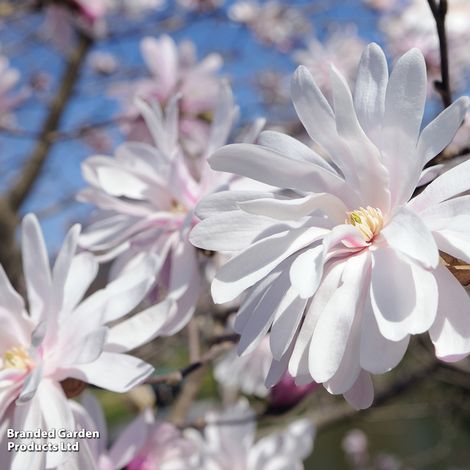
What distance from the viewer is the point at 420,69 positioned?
16.8 inches

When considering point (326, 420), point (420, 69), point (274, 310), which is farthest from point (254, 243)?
point (326, 420)

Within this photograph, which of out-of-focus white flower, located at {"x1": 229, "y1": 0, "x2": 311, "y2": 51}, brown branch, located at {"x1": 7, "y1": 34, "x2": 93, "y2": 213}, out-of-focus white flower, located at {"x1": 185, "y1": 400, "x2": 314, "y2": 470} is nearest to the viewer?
out-of-focus white flower, located at {"x1": 185, "y1": 400, "x2": 314, "y2": 470}

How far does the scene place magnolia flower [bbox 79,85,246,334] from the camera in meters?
0.65

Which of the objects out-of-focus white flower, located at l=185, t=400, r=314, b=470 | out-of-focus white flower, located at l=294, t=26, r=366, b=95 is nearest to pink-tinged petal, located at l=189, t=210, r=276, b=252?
out-of-focus white flower, located at l=185, t=400, r=314, b=470

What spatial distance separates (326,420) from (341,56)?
1339 millimetres

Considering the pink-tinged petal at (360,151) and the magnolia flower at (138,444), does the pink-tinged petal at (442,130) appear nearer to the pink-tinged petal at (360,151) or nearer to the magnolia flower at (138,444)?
the pink-tinged petal at (360,151)

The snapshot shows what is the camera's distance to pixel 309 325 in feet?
1.43

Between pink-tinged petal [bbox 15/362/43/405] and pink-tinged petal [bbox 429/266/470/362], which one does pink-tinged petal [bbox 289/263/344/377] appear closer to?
pink-tinged petal [bbox 429/266/470/362]

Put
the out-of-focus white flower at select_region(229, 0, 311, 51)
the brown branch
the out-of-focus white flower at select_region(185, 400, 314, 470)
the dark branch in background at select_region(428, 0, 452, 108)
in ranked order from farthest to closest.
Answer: the out-of-focus white flower at select_region(229, 0, 311, 51), the brown branch, the out-of-focus white flower at select_region(185, 400, 314, 470), the dark branch in background at select_region(428, 0, 452, 108)

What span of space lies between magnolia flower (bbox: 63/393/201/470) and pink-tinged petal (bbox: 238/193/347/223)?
0.28 m

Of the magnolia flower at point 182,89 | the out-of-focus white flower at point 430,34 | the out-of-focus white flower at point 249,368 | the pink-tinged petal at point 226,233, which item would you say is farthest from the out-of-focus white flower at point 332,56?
the pink-tinged petal at point 226,233

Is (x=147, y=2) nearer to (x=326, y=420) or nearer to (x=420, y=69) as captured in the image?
(x=326, y=420)

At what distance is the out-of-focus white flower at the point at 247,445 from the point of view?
89 cm

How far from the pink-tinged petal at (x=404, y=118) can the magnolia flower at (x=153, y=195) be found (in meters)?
0.22
